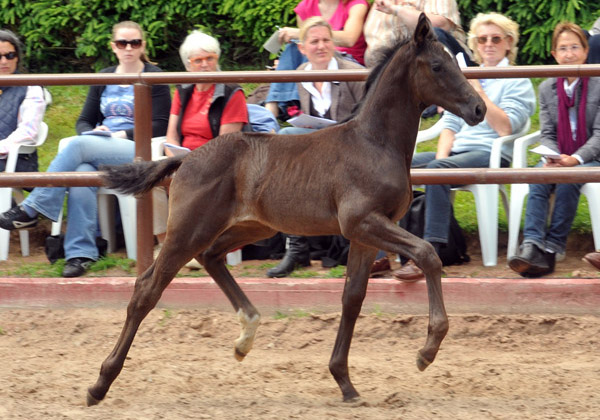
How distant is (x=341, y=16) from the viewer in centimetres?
748

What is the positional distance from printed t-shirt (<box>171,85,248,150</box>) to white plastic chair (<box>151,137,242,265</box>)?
23 centimetres

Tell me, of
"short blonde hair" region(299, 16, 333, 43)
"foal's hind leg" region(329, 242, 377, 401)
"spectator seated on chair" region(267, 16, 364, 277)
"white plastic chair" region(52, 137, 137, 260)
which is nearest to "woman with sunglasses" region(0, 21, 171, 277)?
"white plastic chair" region(52, 137, 137, 260)

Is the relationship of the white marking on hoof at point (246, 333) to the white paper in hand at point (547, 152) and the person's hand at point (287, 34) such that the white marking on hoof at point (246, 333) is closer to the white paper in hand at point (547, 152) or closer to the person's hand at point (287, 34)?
the white paper in hand at point (547, 152)

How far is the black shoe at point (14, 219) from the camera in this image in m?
6.30

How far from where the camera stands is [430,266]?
14.0 feet

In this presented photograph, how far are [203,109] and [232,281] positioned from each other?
1576 mm

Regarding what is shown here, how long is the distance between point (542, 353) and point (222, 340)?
1846mm

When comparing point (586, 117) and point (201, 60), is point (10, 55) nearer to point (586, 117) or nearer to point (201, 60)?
point (201, 60)

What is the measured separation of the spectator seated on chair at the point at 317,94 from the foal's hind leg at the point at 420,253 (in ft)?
5.64

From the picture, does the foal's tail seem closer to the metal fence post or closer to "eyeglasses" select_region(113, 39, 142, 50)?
the metal fence post

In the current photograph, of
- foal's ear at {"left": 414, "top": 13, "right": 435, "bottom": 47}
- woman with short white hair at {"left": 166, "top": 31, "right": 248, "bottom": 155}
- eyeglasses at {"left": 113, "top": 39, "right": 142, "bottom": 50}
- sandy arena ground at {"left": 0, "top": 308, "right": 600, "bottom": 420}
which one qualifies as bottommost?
sandy arena ground at {"left": 0, "top": 308, "right": 600, "bottom": 420}

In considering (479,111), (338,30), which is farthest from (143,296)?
(338,30)

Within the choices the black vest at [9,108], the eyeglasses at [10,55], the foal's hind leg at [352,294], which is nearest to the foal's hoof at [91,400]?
the foal's hind leg at [352,294]

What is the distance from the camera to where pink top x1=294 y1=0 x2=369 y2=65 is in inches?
291
